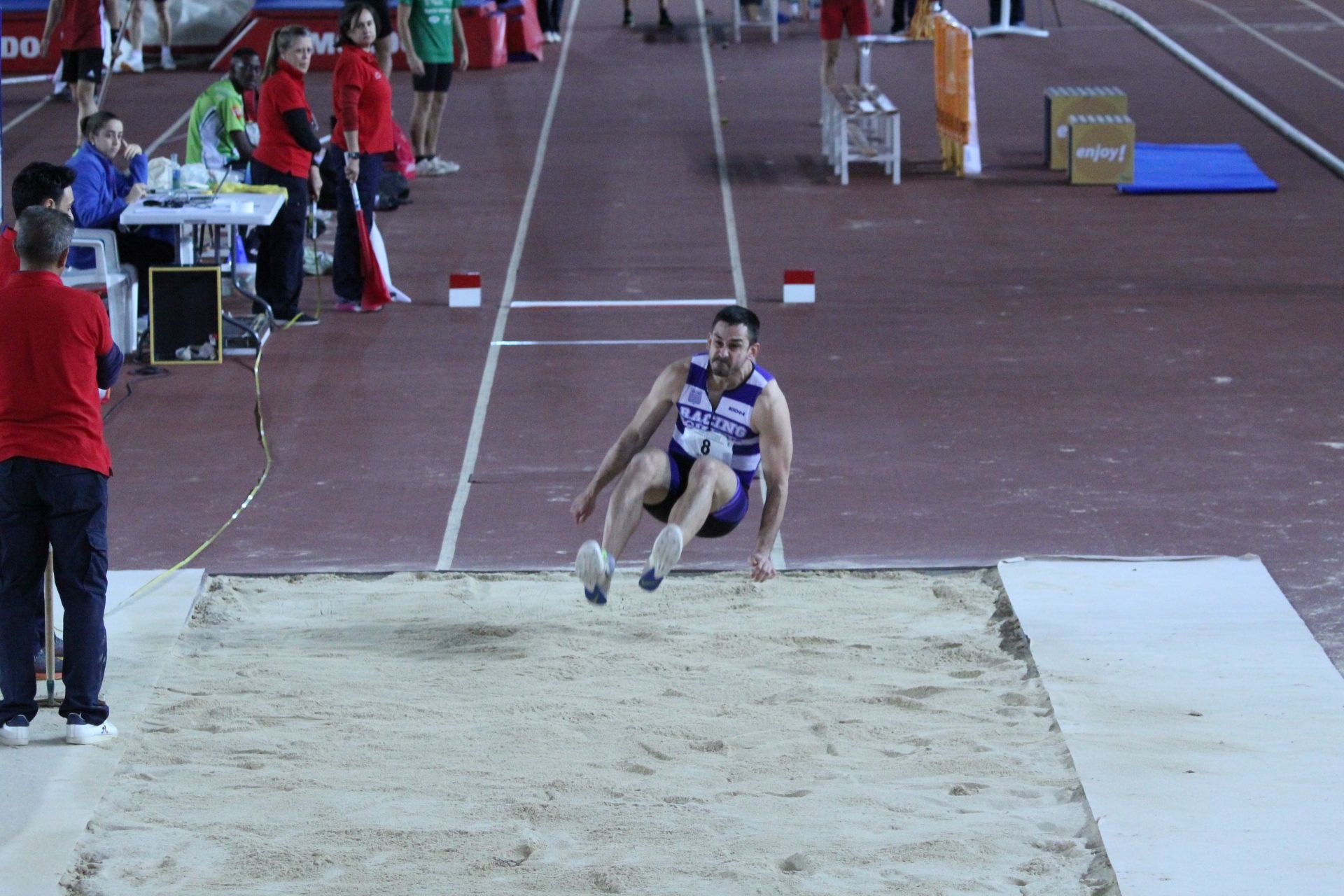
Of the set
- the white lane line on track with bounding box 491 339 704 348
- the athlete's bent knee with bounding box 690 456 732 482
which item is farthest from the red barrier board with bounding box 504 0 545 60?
the athlete's bent knee with bounding box 690 456 732 482

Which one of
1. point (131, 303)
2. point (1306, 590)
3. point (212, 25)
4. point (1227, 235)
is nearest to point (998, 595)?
point (1306, 590)

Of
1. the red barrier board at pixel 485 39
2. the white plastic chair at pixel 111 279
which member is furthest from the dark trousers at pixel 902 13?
the white plastic chair at pixel 111 279

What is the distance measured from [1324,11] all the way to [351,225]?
19.7 m

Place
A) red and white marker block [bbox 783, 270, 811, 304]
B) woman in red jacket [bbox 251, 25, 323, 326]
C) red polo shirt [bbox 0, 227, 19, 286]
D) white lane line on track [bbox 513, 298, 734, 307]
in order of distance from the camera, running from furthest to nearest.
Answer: white lane line on track [bbox 513, 298, 734, 307] < red and white marker block [bbox 783, 270, 811, 304] < woman in red jacket [bbox 251, 25, 323, 326] < red polo shirt [bbox 0, 227, 19, 286]

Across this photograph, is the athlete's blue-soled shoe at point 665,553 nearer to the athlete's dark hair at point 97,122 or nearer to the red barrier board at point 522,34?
the athlete's dark hair at point 97,122

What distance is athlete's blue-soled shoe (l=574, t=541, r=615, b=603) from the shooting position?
603 cm

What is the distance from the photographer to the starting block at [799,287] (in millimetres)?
11680

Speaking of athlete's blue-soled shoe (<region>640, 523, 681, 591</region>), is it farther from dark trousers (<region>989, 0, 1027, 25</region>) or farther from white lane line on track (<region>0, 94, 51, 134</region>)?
dark trousers (<region>989, 0, 1027, 25</region>)

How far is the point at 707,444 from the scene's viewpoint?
6668 mm

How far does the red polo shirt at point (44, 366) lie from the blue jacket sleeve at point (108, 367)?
0.20 feet

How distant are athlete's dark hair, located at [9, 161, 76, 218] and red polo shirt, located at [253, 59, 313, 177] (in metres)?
4.91

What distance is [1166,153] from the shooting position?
645 inches

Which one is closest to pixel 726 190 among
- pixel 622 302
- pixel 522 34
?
pixel 622 302

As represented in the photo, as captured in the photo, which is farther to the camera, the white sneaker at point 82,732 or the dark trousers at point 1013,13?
the dark trousers at point 1013,13
